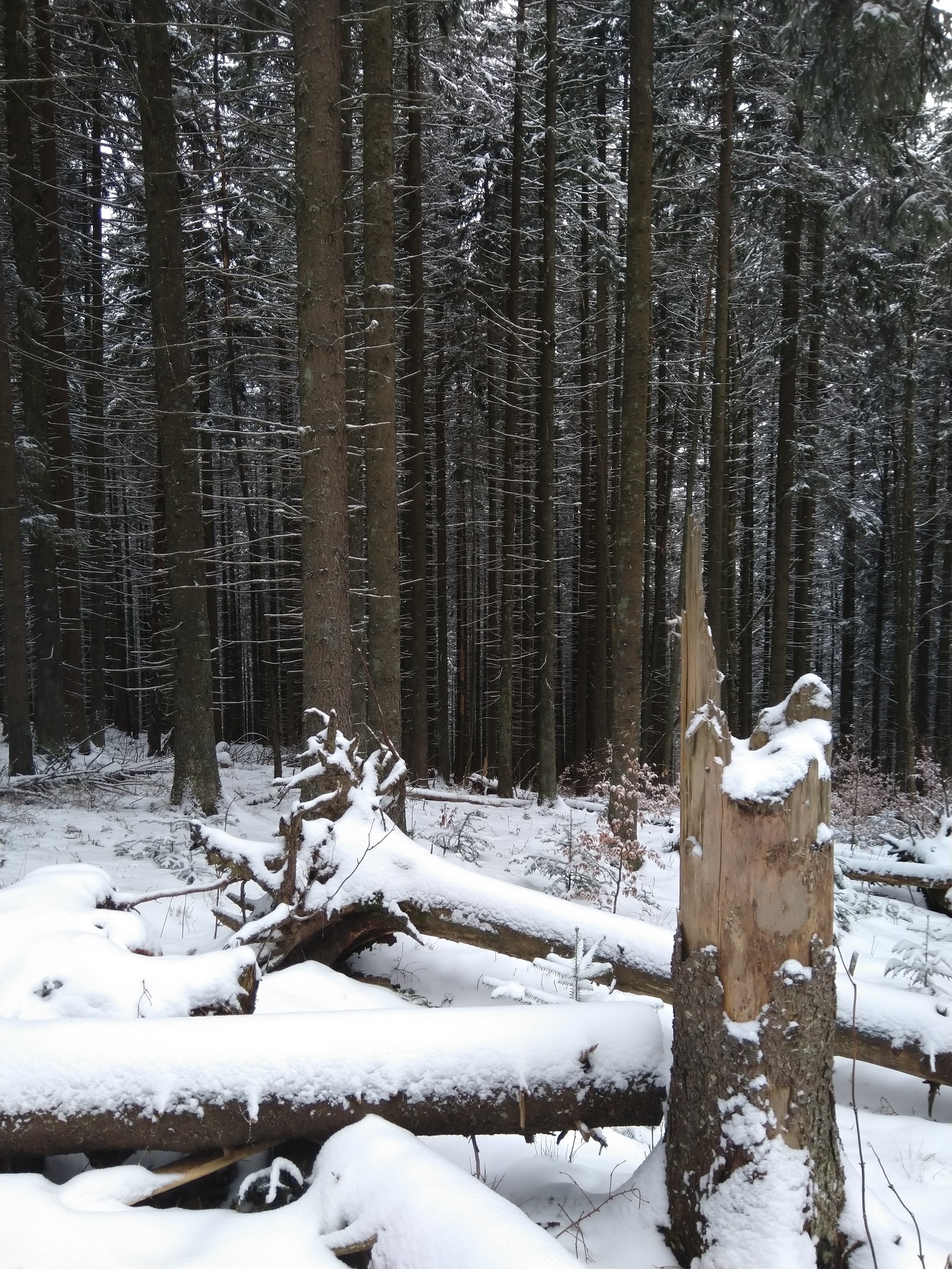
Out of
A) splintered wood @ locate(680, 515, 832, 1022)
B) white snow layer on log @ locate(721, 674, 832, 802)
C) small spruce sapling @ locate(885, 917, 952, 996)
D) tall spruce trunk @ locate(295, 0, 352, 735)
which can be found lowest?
small spruce sapling @ locate(885, 917, 952, 996)

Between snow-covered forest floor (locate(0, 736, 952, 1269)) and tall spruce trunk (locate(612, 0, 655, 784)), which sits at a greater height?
tall spruce trunk (locate(612, 0, 655, 784))

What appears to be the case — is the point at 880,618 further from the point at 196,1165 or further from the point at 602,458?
the point at 196,1165

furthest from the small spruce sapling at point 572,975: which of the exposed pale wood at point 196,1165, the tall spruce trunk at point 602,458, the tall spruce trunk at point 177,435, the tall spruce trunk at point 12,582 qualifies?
the tall spruce trunk at point 602,458

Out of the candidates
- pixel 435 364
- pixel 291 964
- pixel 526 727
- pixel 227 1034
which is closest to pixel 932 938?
pixel 291 964

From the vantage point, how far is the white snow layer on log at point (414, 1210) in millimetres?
2021

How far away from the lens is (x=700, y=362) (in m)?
16.2

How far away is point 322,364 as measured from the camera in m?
6.23

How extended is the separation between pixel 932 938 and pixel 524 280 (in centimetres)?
1466

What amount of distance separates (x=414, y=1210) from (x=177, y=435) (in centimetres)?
860

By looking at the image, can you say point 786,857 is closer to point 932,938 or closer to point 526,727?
point 932,938

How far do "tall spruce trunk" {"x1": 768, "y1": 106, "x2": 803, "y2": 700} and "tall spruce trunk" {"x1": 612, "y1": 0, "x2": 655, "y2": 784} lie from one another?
6.73 metres

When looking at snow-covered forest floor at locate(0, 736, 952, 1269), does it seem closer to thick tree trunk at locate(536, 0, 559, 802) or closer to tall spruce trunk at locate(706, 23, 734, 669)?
thick tree trunk at locate(536, 0, 559, 802)

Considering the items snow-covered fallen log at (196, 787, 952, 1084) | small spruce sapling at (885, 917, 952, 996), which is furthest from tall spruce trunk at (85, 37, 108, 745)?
small spruce sapling at (885, 917, 952, 996)

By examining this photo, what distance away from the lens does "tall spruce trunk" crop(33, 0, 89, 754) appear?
1216 cm
